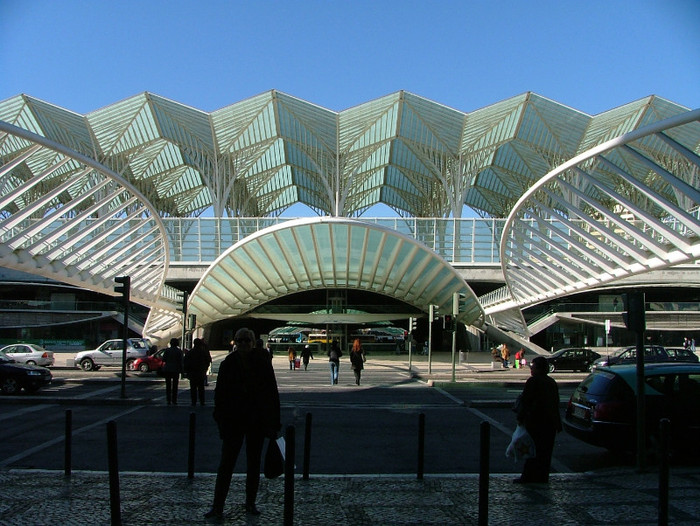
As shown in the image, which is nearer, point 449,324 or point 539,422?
point 539,422

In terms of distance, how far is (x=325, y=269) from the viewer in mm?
38438

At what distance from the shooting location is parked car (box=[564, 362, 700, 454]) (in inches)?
336

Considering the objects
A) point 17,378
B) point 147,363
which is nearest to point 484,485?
point 17,378

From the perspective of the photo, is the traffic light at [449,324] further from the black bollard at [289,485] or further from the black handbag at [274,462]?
the black bollard at [289,485]

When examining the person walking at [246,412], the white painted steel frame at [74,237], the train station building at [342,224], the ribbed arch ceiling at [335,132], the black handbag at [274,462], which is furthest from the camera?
the ribbed arch ceiling at [335,132]

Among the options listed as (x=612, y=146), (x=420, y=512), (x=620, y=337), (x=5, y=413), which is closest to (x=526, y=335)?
(x=620, y=337)

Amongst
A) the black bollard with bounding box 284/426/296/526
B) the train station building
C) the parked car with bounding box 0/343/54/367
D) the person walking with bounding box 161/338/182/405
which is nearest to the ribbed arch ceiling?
the train station building

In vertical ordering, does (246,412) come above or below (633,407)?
above

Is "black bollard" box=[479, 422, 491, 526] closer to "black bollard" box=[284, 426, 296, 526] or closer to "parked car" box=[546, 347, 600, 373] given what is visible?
"black bollard" box=[284, 426, 296, 526]

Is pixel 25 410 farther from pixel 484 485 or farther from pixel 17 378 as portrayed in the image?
pixel 484 485

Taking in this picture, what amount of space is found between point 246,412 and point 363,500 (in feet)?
5.53

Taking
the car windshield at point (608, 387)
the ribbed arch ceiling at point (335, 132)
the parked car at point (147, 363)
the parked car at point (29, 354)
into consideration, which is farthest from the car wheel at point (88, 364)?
the ribbed arch ceiling at point (335, 132)

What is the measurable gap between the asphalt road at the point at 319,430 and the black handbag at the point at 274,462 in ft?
6.92

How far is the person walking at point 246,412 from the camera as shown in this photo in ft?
18.9
